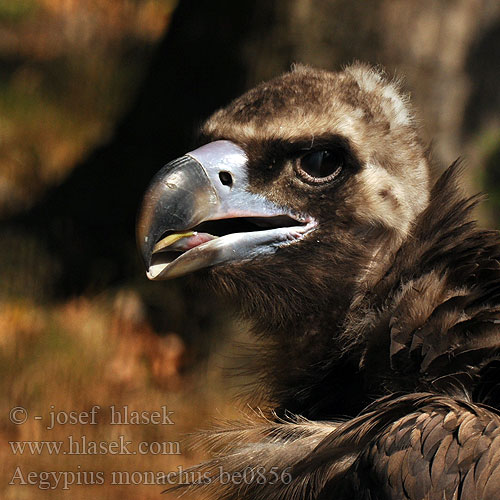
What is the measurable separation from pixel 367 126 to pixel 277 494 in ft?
3.45

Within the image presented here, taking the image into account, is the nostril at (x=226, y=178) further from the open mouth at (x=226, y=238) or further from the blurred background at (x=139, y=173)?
the blurred background at (x=139, y=173)

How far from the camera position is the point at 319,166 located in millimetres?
2463

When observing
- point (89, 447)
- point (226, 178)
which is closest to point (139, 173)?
point (89, 447)

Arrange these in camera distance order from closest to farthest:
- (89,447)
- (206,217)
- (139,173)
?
(206,217) → (89,447) → (139,173)

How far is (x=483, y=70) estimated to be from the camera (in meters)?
4.55

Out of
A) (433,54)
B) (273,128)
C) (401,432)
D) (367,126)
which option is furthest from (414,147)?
(433,54)

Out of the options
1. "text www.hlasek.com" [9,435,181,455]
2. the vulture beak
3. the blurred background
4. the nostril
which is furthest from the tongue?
"text www.hlasek.com" [9,435,181,455]

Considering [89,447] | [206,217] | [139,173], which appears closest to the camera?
[206,217]

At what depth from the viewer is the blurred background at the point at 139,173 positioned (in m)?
4.52

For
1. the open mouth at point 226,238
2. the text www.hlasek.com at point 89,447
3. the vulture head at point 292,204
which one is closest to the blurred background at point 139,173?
the text www.hlasek.com at point 89,447

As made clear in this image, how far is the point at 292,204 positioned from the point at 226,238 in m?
0.21

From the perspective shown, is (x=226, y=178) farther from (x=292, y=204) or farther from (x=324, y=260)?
(x=324, y=260)

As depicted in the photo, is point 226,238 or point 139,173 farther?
point 139,173

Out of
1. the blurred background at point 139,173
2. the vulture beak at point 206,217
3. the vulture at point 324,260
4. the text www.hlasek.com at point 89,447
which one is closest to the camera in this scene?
the vulture at point 324,260
